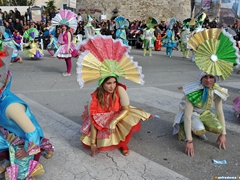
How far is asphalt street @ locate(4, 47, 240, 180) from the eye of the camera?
9.18ft

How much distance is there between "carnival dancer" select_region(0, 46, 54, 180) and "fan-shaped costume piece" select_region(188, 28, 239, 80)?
6.07 ft

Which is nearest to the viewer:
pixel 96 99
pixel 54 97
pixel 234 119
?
pixel 96 99

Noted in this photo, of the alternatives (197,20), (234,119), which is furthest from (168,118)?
(197,20)

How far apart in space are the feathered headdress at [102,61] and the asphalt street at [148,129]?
37.7 inches

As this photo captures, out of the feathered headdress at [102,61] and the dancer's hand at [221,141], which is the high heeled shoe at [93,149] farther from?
the dancer's hand at [221,141]

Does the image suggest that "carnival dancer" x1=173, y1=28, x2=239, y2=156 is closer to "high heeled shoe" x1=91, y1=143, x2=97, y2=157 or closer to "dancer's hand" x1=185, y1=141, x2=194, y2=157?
"dancer's hand" x1=185, y1=141, x2=194, y2=157

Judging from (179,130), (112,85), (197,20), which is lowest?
(179,130)

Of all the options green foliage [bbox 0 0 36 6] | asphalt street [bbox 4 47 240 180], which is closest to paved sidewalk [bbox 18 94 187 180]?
asphalt street [bbox 4 47 240 180]

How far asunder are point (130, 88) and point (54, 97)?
1808mm

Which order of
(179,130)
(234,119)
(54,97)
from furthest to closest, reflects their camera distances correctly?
1. (54,97)
2. (234,119)
3. (179,130)

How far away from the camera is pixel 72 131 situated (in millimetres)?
3750

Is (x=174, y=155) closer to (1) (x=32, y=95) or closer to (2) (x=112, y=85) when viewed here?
(2) (x=112, y=85)

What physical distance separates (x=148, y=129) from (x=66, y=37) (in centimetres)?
481

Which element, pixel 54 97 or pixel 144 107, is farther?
pixel 54 97
